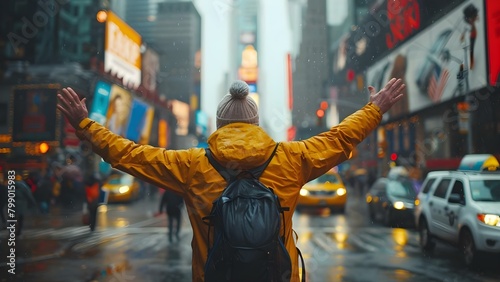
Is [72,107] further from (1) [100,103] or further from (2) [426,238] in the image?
(1) [100,103]

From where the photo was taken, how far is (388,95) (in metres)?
2.50

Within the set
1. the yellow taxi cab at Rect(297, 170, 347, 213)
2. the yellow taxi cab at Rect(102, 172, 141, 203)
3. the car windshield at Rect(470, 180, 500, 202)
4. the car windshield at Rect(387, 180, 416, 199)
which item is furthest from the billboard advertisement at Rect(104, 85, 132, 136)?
the car windshield at Rect(470, 180, 500, 202)

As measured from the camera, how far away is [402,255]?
944 centimetres

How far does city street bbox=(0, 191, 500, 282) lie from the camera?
7531mm

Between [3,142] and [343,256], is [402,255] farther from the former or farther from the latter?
[3,142]

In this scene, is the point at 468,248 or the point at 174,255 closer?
the point at 468,248

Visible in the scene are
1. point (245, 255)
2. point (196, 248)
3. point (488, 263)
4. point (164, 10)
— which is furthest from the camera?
point (164, 10)

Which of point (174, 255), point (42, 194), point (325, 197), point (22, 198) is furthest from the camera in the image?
point (325, 197)

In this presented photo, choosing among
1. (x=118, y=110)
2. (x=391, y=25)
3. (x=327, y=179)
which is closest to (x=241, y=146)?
(x=327, y=179)

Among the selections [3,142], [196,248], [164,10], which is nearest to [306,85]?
[164,10]

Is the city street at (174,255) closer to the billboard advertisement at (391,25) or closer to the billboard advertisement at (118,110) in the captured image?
the billboard advertisement at (391,25)

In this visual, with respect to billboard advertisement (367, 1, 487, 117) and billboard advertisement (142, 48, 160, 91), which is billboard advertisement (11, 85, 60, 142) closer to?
billboard advertisement (367, 1, 487, 117)

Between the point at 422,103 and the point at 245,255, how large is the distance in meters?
29.6

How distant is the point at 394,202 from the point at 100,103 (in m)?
22.5
